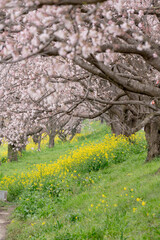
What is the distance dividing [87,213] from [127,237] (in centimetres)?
196

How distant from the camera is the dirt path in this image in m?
7.32

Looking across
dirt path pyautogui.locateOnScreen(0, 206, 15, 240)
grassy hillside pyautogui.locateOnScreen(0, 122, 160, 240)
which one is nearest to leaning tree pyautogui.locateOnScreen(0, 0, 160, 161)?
grassy hillside pyautogui.locateOnScreen(0, 122, 160, 240)

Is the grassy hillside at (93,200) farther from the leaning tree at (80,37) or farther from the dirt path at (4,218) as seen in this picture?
the leaning tree at (80,37)

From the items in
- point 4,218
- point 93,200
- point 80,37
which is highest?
point 80,37

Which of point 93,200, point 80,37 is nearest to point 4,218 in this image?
point 93,200

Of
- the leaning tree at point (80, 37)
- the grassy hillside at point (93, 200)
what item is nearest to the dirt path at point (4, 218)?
the grassy hillside at point (93, 200)

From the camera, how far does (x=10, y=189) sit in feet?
36.1

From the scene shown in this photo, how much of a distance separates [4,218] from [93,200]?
2.71m

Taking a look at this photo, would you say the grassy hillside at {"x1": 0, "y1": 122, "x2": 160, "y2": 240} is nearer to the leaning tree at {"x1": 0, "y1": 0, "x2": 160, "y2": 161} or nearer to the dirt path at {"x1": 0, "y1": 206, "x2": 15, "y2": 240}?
the dirt path at {"x1": 0, "y1": 206, "x2": 15, "y2": 240}

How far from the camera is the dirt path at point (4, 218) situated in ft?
24.0

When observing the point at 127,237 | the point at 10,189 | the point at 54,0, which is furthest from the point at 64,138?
the point at 54,0

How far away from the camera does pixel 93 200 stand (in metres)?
7.65

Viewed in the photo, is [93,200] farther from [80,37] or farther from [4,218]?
[80,37]

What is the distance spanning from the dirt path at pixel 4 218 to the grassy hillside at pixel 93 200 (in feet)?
0.62
